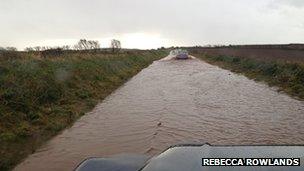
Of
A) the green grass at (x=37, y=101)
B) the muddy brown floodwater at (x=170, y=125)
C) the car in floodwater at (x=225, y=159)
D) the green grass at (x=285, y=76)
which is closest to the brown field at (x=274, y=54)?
the green grass at (x=285, y=76)

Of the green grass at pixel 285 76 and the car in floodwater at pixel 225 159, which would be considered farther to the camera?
the green grass at pixel 285 76

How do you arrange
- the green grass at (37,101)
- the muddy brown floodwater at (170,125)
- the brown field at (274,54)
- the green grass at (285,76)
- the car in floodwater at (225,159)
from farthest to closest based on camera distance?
the brown field at (274,54), the green grass at (285,76), the green grass at (37,101), the muddy brown floodwater at (170,125), the car in floodwater at (225,159)

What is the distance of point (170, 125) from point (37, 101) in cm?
448

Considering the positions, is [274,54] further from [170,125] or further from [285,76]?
[170,125]

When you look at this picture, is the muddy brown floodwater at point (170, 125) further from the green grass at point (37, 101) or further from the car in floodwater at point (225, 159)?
the car in floodwater at point (225, 159)

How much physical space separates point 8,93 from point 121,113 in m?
3.67

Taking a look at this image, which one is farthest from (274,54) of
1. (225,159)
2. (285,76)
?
(225,159)

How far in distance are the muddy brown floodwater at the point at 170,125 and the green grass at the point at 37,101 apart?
0.39 m

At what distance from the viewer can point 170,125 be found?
38.7ft

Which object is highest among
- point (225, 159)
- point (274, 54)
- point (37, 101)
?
point (225, 159)

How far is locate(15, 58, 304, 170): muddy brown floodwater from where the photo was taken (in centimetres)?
948

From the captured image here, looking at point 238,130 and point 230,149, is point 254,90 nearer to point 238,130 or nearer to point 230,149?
point 238,130

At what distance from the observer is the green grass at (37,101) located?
1016 cm

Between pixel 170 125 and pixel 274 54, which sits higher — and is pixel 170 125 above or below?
below
